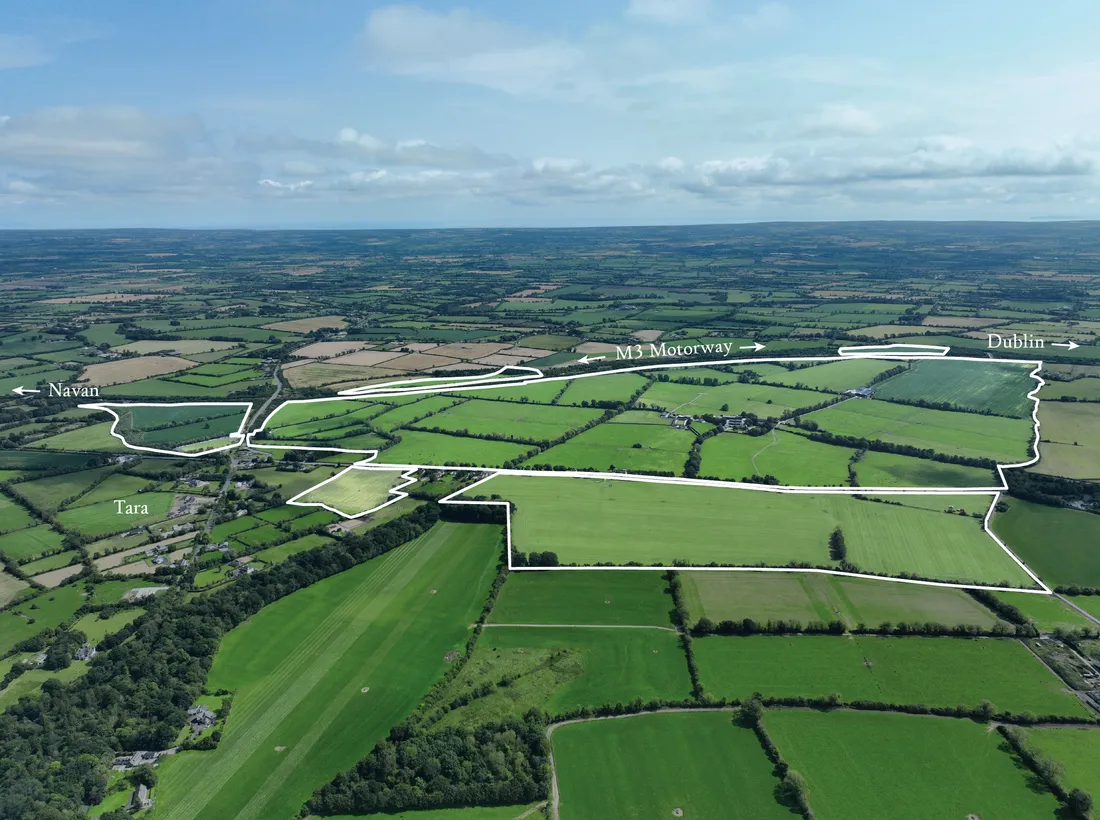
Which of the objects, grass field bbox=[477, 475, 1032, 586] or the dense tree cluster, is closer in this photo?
the dense tree cluster

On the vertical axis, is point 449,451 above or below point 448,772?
above

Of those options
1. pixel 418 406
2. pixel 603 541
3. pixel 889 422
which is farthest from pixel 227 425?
pixel 889 422

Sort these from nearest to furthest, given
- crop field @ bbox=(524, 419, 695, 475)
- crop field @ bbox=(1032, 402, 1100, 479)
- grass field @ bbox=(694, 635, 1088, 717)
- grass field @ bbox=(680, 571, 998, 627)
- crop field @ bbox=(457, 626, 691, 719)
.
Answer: grass field @ bbox=(694, 635, 1088, 717)
crop field @ bbox=(457, 626, 691, 719)
grass field @ bbox=(680, 571, 998, 627)
crop field @ bbox=(1032, 402, 1100, 479)
crop field @ bbox=(524, 419, 695, 475)

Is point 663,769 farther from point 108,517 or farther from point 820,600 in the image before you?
point 108,517

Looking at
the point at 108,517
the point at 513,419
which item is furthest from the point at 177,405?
the point at 513,419

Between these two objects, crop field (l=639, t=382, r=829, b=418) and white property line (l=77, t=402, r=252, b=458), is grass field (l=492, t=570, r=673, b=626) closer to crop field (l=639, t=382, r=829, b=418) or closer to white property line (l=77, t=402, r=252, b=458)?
crop field (l=639, t=382, r=829, b=418)

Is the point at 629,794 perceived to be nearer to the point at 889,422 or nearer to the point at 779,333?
the point at 889,422

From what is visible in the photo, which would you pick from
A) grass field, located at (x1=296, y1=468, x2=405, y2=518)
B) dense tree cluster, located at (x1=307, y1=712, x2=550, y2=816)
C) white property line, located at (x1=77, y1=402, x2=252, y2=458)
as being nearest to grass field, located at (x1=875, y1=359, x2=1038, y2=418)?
grass field, located at (x1=296, y1=468, x2=405, y2=518)
